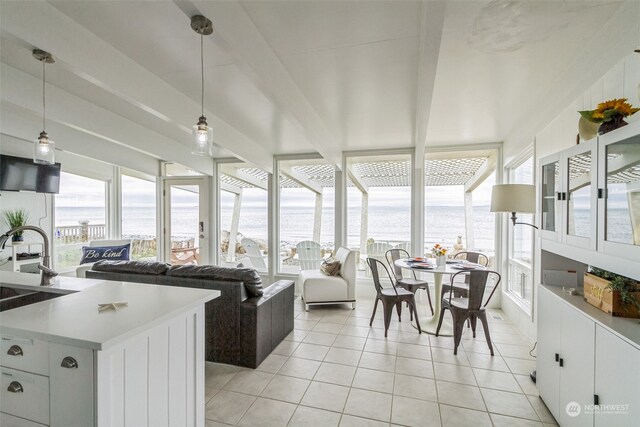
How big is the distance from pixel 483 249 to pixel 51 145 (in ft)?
19.4

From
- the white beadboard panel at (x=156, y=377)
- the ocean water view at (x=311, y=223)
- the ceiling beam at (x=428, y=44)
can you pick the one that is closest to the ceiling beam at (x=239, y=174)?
the ocean water view at (x=311, y=223)

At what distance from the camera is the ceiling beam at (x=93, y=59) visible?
162cm

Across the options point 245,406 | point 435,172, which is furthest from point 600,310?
point 435,172

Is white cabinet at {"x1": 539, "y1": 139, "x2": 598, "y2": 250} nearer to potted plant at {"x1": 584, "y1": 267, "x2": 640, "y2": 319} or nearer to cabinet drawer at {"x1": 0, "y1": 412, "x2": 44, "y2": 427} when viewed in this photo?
potted plant at {"x1": 584, "y1": 267, "x2": 640, "y2": 319}

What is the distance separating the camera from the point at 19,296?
5.79 ft

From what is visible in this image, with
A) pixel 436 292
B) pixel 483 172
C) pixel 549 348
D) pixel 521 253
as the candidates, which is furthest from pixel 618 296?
pixel 483 172

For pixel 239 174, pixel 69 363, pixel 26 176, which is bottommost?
pixel 69 363

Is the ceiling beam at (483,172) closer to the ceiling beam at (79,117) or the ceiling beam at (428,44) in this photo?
the ceiling beam at (428,44)

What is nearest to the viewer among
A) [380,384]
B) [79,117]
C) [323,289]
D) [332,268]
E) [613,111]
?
[613,111]

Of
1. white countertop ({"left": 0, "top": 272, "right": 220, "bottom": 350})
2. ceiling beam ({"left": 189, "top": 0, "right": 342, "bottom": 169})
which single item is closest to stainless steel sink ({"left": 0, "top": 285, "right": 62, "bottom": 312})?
white countertop ({"left": 0, "top": 272, "right": 220, "bottom": 350})

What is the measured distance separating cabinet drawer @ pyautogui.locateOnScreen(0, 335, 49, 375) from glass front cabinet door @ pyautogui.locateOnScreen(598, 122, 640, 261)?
250 centimetres

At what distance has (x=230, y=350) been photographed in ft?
8.84

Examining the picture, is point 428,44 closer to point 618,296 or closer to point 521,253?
point 618,296

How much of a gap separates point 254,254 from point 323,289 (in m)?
1.85
